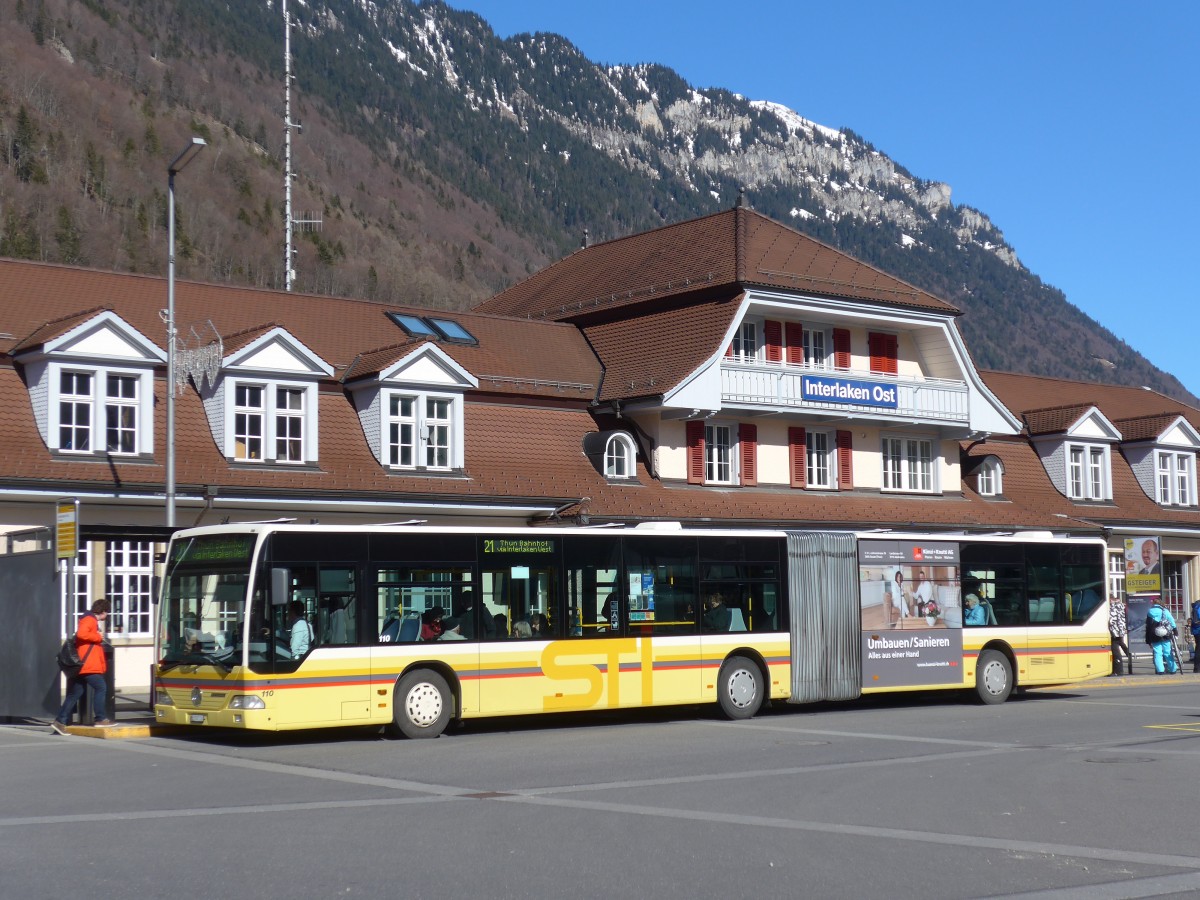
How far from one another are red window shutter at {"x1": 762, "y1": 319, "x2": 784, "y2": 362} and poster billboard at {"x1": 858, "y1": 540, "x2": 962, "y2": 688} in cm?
1302

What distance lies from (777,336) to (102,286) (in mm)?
16099

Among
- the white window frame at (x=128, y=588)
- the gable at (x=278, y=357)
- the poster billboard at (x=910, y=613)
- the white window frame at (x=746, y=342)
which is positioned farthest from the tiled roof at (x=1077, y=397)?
the white window frame at (x=128, y=588)

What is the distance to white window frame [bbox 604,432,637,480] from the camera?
115 ft

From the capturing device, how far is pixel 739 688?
23.6 meters

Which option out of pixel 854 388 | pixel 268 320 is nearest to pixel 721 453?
pixel 854 388

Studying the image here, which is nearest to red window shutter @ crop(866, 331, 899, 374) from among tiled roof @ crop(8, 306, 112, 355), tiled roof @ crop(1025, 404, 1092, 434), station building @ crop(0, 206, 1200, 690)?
station building @ crop(0, 206, 1200, 690)

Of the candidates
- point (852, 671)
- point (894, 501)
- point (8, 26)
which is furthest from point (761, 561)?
point (8, 26)

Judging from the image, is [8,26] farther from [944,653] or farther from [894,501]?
[944,653]

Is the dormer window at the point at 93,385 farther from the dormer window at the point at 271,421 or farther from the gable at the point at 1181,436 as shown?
the gable at the point at 1181,436

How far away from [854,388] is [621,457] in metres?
6.91

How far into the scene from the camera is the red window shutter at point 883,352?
1604 inches

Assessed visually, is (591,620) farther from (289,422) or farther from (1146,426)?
(1146,426)

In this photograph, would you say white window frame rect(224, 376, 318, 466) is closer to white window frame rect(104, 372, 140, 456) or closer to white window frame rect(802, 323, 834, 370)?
white window frame rect(104, 372, 140, 456)

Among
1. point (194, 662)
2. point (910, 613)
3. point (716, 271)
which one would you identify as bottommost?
point (194, 662)
